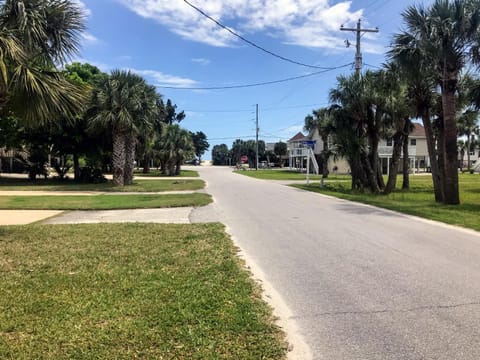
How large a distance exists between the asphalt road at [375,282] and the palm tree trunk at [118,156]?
15.7 metres

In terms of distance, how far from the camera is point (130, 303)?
4.64 meters

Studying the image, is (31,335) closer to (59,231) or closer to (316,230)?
(59,231)

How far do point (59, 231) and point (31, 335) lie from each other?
19.7ft

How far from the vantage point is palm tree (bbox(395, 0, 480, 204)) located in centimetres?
1516


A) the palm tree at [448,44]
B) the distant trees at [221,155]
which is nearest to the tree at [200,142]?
the distant trees at [221,155]

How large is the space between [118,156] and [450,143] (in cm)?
1816

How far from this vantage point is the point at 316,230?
987 centimetres

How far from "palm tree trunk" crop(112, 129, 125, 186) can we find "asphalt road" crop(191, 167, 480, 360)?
619 inches

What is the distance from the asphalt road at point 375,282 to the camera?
152 inches

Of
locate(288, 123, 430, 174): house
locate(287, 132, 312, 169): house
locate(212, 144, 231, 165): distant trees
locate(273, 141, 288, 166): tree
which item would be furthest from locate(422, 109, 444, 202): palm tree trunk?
locate(212, 144, 231, 165): distant trees

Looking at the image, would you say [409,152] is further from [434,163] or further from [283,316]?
[283,316]

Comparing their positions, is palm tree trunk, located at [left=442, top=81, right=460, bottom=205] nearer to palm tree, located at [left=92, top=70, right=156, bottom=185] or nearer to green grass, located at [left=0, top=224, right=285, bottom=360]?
green grass, located at [left=0, top=224, right=285, bottom=360]

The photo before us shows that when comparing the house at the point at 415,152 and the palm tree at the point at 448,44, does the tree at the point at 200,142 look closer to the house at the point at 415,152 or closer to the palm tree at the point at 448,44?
the house at the point at 415,152

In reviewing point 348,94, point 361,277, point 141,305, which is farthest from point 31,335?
point 348,94
